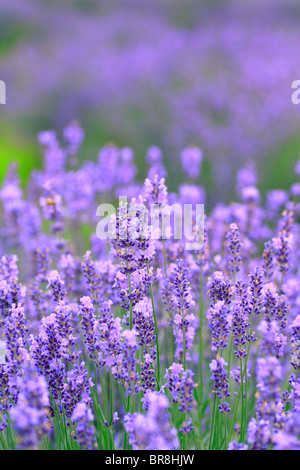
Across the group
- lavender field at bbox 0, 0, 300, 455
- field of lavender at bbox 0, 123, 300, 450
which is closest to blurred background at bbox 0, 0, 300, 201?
lavender field at bbox 0, 0, 300, 455

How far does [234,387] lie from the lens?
291cm

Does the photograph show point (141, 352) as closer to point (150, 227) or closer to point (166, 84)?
point (150, 227)

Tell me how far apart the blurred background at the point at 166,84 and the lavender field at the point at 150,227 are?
4 cm

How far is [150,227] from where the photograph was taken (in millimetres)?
1798

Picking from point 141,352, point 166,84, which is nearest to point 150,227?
point 141,352

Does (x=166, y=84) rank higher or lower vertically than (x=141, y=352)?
higher

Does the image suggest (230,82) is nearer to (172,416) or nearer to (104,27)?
(104,27)

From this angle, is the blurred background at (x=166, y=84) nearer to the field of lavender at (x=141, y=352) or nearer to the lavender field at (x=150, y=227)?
the lavender field at (x=150, y=227)

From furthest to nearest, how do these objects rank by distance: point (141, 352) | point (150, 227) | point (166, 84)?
point (166, 84) < point (141, 352) < point (150, 227)

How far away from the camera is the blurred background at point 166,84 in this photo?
22.4 ft

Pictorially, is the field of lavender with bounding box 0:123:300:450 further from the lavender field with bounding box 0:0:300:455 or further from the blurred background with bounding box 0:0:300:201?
the blurred background with bounding box 0:0:300:201

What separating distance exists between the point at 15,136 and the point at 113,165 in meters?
4.24

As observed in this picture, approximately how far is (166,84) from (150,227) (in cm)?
732

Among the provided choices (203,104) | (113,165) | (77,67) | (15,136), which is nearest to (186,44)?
(77,67)
